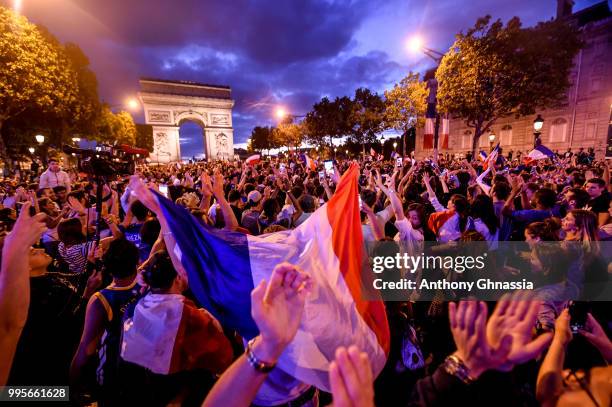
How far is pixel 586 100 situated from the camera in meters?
31.0

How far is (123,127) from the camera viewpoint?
51.6 m

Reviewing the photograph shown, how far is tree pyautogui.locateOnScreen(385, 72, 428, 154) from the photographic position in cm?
2755

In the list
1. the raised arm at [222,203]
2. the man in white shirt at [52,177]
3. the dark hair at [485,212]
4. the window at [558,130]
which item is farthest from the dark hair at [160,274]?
the window at [558,130]

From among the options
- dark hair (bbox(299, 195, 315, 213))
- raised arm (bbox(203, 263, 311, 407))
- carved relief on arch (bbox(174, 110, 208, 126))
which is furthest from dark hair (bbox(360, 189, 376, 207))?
carved relief on arch (bbox(174, 110, 208, 126))

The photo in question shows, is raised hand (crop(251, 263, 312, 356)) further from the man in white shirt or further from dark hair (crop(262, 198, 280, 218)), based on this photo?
the man in white shirt

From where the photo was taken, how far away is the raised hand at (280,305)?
1165mm

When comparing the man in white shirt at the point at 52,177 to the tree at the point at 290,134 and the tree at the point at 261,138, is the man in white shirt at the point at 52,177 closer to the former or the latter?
the tree at the point at 290,134

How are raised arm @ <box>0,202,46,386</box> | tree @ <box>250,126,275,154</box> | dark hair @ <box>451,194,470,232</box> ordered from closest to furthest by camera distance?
raised arm @ <box>0,202,46,386</box>
dark hair @ <box>451,194,470,232</box>
tree @ <box>250,126,275,154</box>

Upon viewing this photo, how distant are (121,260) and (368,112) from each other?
34.9 meters

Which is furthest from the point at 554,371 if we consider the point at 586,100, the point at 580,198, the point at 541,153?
the point at 586,100

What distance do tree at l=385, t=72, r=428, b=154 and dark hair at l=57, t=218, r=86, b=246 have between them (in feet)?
93.9

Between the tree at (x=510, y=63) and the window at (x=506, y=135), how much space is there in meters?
21.5

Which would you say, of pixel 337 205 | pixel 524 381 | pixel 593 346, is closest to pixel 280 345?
pixel 337 205

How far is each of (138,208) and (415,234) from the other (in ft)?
14.4
